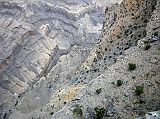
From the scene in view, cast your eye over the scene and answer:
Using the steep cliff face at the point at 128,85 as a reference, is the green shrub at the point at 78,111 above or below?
below

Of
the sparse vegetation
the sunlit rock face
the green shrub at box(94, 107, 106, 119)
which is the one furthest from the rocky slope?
the green shrub at box(94, 107, 106, 119)

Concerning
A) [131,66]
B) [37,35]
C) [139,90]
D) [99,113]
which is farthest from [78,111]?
[37,35]

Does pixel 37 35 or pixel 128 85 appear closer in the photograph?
pixel 128 85

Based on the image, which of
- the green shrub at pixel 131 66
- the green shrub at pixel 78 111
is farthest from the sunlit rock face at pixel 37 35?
the green shrub at pixel 131 66

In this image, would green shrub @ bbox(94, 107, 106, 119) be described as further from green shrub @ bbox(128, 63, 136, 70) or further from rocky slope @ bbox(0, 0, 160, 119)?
green shrub @ bbox(128, 63, 136, 70)

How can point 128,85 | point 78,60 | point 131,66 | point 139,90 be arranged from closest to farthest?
1. point 139,90
2. point 128,85
3. point 131,66
4. point 78,60

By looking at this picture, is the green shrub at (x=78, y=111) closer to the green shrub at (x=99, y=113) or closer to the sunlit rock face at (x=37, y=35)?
the green shrub at (x=99, y=113)

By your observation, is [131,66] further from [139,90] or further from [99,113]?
[99,113]

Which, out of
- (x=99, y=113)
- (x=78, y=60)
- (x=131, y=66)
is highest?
(x=131, y=66)

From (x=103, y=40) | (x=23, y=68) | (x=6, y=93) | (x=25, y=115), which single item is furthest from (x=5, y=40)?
(x=103, y=40)
